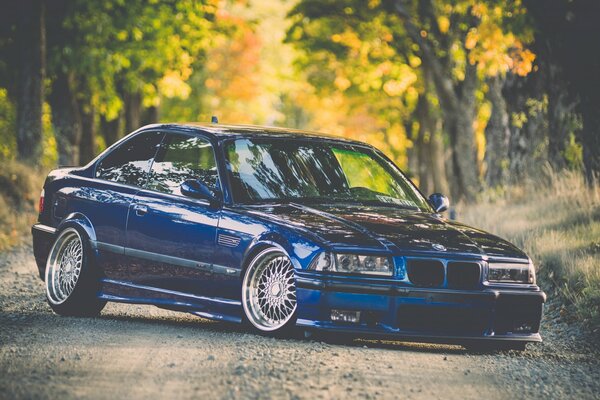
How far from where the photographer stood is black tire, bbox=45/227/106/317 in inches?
Answer: 383

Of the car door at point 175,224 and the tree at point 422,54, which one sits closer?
the car door at point 175,224

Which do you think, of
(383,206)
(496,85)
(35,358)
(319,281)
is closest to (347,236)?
(319,281)

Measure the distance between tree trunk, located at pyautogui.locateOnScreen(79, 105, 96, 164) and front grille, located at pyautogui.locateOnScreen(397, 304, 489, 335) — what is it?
2140 cm

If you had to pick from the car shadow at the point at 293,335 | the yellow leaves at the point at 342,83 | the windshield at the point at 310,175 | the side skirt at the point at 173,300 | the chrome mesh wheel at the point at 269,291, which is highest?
the yellow leaves at the point at 342,83

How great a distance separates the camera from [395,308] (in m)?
7.83

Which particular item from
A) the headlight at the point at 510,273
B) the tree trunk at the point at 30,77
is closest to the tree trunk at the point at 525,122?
the tree trunk at the point at 30,77

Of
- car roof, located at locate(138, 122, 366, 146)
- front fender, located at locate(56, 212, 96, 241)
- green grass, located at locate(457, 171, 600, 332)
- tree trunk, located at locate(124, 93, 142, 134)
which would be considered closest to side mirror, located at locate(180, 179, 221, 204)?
car roof, located at locate(138, 122, 366, 146)

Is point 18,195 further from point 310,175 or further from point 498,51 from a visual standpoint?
point 310,175

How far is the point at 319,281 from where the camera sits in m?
7.78

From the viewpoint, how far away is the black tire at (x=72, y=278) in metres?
9.73

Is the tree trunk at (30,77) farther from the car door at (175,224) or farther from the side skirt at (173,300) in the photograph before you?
the side skirt at (173,300)

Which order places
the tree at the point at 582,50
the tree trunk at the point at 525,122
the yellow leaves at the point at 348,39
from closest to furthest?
the tree at the point at 582,50 → the tree trunk at the point at 525,122 → the yellow leaves at the point at 348,39

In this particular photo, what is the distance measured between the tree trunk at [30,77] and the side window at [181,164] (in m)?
12.5

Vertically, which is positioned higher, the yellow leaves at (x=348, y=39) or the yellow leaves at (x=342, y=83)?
the yellow leaves at (x=348, y=39)
